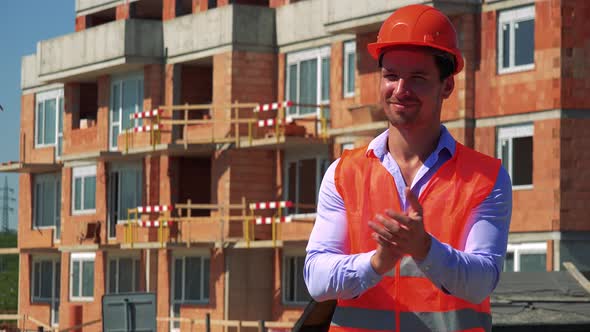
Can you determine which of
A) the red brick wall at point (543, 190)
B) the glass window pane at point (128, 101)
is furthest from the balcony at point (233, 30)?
the red brick wall at point (543, 190)

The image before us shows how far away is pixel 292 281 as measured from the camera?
164 ft

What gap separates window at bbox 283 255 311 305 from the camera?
164 feet

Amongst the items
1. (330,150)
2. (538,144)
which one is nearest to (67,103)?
(330,150)

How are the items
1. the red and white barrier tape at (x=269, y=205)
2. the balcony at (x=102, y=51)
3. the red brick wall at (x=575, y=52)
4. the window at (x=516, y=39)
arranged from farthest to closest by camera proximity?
the balcony at (x=102, y=51) → the red and white barrier tape at (x=269, y=205) → the window at (x=516, y=39) → the red brick wall at (x=575, y=52)

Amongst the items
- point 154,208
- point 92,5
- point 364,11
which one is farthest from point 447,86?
point 92,5

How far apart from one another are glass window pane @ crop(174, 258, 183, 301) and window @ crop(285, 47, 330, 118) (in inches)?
261

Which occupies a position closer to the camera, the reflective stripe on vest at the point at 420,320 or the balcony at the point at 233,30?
the reflective stripe on vest at the point at 420,320

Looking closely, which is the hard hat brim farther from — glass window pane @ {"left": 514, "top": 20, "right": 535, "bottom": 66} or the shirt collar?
glass window pane @ {"left": 514, "top": 20, "right": 535, "bottom": 66}

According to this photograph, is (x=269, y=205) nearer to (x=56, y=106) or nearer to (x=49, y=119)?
(x=56, y=106)

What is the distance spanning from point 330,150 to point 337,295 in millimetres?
43371

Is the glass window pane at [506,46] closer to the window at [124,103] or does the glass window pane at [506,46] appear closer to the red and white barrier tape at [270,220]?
the red and white barrier tape at [270,220]

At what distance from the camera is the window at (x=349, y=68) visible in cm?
4719

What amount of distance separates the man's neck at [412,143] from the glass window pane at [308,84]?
44652 mm

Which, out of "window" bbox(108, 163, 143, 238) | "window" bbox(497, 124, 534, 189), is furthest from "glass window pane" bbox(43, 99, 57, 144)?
"window" bbox(497, 124, 534, 189)
